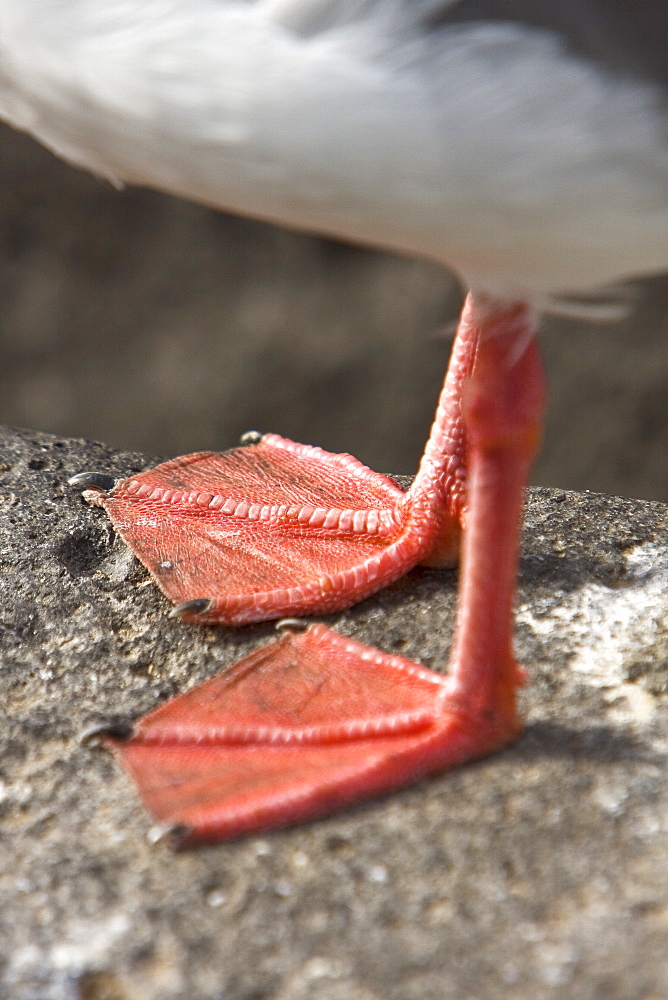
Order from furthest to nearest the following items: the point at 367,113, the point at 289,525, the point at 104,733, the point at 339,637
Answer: the point at 289,525
the point at 339,637
the point at 104,733
the point at 367,113

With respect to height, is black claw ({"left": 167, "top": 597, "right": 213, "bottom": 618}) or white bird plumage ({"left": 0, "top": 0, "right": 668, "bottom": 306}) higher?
white bird plumage ({"left": 0, "top": 0, "right": 668, "bottom": 306})

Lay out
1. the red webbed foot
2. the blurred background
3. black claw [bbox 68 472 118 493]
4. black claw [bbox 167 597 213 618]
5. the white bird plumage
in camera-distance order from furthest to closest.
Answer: the blurred background
black claw [bbox 68 472 118 493]
black claw [bbox 167 597 213 618]
the red webbed foot
the white bird plumage

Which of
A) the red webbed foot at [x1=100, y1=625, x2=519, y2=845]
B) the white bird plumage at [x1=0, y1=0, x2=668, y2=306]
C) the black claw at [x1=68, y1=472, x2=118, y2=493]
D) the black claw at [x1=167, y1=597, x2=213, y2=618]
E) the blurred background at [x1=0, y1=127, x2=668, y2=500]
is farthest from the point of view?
the blurred background at [x1=0, y1=127, x2=668, y2=500]

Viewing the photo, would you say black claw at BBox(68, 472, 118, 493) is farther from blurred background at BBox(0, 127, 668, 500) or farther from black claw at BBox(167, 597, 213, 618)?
blurred background at BBox(0, 127, 668, 500)

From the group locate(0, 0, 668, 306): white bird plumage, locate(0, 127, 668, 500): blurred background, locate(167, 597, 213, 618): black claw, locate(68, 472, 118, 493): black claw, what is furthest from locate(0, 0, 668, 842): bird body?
locate(0, 127, 668, 500): blurred background

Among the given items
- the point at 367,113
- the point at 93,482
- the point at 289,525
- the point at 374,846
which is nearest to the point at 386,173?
the point at 367,113

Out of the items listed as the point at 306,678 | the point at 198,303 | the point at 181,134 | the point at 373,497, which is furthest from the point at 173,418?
the point at 181,134

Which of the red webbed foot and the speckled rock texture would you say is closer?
the speckled rock texture

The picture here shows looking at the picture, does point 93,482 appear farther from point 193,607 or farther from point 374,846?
point 374,846
